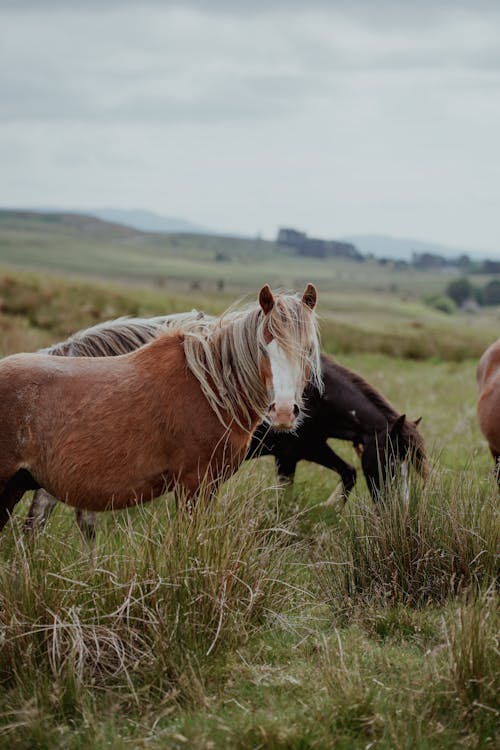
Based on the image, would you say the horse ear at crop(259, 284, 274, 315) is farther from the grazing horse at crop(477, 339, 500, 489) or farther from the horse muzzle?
the grazing horse at crop(477, 339, 500, 489)

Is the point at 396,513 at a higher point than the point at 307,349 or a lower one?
lower

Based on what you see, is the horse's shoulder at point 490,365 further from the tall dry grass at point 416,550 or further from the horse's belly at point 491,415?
the tall dry grass at point 416,550

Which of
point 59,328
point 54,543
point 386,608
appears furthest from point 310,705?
point 59,328

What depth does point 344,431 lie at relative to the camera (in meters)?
7.62

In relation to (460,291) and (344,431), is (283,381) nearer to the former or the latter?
(344,431)

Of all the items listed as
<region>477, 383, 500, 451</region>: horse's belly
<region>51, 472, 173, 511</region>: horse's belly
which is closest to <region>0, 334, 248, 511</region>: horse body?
<region>51, 472, 173, 511</region>: horse's belly

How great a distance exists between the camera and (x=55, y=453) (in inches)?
196

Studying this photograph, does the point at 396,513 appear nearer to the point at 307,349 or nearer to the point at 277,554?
the point at 277,554

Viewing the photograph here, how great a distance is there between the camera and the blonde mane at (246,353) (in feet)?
16.6

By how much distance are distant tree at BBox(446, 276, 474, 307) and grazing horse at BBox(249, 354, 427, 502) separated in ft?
429

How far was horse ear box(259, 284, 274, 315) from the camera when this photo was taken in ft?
16.5

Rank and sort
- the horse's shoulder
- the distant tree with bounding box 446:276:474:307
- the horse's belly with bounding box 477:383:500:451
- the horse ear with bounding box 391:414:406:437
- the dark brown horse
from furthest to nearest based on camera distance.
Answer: the distant tree with bounding box 446:276:474:307 < the horse's shoulder < the horse's belly with bounding box 477:383:500:451 < the horse ear with bounding box 391:414:406:437 < the dark brown horse

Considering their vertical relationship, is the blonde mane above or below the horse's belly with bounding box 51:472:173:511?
above

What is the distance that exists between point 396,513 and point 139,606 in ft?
6.28
